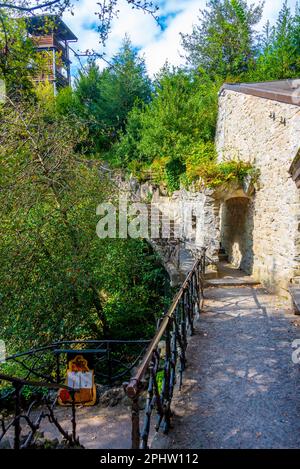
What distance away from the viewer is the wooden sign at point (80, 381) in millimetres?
4668

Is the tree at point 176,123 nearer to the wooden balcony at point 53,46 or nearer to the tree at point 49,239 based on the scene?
the tree at point 49,239

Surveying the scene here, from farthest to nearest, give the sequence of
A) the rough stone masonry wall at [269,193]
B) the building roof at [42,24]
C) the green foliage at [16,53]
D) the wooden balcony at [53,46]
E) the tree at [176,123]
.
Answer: the tree at [176,123]
the rough stone masonry wall at [269,193]
the wooden balcony at [53,46]
the building roof at [42,24]
the green foliage at [16,53]

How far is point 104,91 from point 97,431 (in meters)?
19.7

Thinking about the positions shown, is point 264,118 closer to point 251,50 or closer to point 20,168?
point 20,168

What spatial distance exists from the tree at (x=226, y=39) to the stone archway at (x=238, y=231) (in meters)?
8.14

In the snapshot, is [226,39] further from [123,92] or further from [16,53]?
[16,53]

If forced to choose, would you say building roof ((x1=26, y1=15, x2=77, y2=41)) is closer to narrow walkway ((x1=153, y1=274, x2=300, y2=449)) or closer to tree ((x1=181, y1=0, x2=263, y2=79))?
narrow walkway ((x1=153, y1=274, x2=300, y2=449))

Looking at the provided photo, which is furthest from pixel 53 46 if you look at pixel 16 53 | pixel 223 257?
pixel 223 257

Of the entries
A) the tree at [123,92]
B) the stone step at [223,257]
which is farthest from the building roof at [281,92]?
the tree at [123,92]

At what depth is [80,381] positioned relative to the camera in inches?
188

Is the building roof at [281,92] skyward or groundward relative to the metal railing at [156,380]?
skyward

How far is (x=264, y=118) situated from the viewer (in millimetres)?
8047

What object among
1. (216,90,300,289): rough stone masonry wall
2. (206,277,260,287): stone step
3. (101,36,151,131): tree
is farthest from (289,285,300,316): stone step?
(101,36,151,131): tree

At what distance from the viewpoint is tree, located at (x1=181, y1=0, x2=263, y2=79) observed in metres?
16.8
